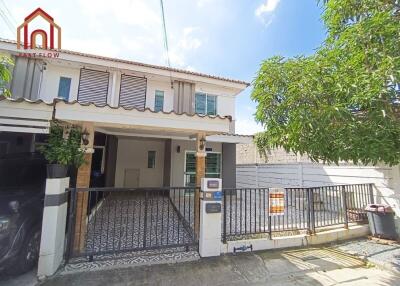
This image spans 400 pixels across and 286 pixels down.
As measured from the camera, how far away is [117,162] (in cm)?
1324

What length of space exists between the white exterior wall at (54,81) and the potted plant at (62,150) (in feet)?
20.1

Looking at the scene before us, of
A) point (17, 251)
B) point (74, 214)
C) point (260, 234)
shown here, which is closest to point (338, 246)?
point (260, 234)

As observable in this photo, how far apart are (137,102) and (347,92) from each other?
349 inches

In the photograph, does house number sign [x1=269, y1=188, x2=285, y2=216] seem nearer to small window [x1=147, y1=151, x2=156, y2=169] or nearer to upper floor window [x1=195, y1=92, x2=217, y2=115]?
upper floor window [x1=195, y1=92, x2=217, y2=115]

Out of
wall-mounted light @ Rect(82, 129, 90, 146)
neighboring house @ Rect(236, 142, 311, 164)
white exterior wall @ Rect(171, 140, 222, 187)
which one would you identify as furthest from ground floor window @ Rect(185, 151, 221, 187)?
wall-mounted light @ Rect(82, 129, 90, 146)

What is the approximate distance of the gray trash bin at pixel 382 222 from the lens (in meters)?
6.18

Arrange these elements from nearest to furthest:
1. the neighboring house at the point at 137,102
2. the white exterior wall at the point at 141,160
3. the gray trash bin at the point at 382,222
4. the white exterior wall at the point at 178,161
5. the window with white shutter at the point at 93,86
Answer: the gray trash bin at the point at 382,222 < the neighboring house at the point at 137,102 < the window with white shutter at the point at 93,86 < the white exterior wall at the point at 178,161 < the white exterior wall at the point at 141,160

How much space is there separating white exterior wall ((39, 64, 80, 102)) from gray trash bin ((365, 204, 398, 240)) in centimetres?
1220

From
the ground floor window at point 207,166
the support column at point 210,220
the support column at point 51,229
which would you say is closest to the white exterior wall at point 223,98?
the ground floor window at point 207,166

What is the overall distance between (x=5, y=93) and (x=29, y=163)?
2.30 m

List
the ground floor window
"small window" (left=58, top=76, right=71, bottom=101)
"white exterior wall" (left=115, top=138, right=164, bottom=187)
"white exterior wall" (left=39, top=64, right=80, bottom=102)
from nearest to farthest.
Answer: "white exterior wall" (left=39, top=64, right=80, bottom=102)
"small window" (left=58, top=76, right=71, bottom=101)
the ground floor window
"white exterior wall" (left=115, top=138, right=164, bottom=187)

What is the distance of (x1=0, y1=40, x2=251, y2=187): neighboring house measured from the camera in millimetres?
8938

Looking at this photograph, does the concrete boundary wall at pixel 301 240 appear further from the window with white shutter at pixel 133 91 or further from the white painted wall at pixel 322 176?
the window with white shutter at pixel 133 91

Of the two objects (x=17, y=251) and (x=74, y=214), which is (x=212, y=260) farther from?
(x=17, y=251)
